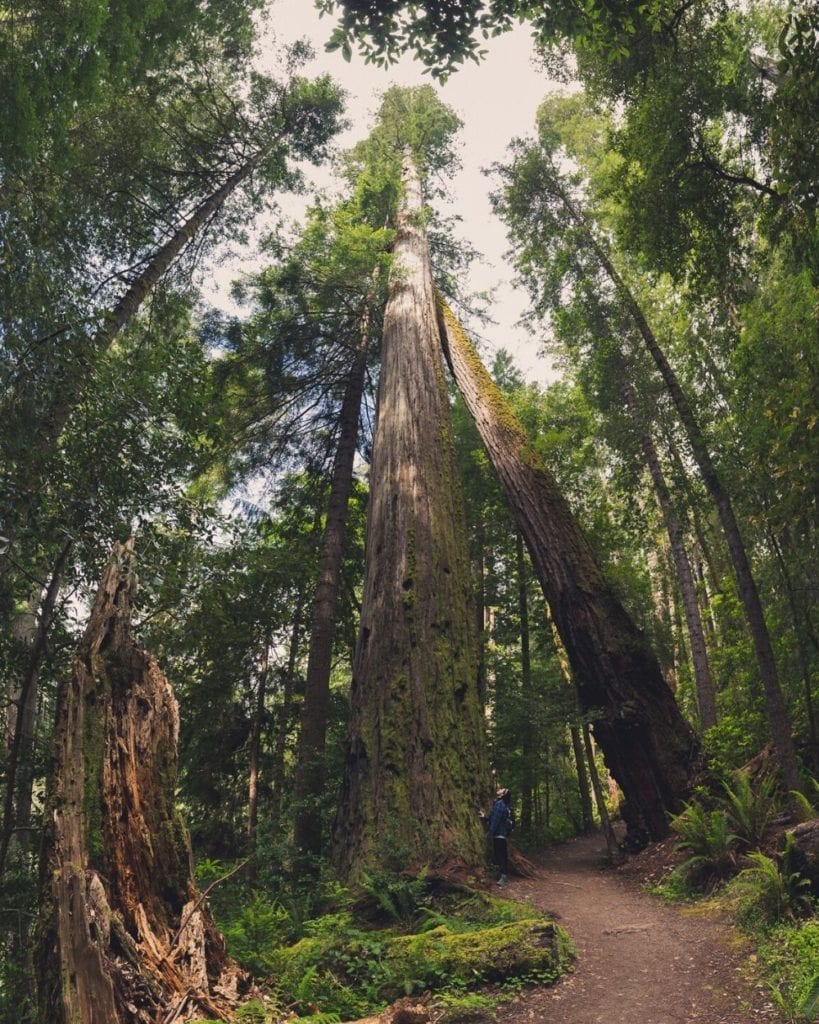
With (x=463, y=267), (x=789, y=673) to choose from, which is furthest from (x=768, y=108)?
(x=463, y=267)

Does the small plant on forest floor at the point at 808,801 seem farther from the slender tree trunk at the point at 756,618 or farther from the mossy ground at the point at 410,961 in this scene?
the mossy ground at the point at 410,961

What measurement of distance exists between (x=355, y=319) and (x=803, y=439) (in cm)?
959

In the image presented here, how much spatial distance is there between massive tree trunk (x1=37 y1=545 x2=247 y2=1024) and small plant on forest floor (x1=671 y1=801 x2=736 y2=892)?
4852mm

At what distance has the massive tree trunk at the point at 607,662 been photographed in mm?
8156

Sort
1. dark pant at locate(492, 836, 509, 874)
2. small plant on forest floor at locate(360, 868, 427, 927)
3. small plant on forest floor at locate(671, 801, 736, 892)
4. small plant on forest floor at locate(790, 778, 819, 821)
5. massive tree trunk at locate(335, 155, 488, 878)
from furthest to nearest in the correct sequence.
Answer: dark pant at locate(492, 836, 509, 874), small plant on forest floor at locate(671, 801, 736, 892), small plant on forest floor at locate(790, 778, 819, 821), massive tree trunk at locate(335, 155, 488, 878), small plant on forest floor at locate(360, 868, 427, 927)

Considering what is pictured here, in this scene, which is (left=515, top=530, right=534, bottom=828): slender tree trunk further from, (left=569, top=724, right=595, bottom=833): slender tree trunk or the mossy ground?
the mossy ground

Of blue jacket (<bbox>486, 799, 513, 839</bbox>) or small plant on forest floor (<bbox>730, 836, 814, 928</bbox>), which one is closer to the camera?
small plant on forest floor (<bbox>730, 836, 814, 928</bbox>)

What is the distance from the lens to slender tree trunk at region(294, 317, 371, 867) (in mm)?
8250

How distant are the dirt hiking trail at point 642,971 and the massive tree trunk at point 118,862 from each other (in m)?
1.93

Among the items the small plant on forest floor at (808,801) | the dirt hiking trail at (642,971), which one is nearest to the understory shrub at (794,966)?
the dirt hiking trail at (642,971)

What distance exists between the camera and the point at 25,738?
7508mm

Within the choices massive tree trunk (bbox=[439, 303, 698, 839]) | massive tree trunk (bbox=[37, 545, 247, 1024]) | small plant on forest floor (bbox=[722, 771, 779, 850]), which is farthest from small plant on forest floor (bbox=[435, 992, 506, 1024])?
massive tree trunk (bbox=[439, 303, 698, 839])

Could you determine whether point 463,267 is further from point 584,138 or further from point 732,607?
point 732,607

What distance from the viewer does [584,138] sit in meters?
15.6
